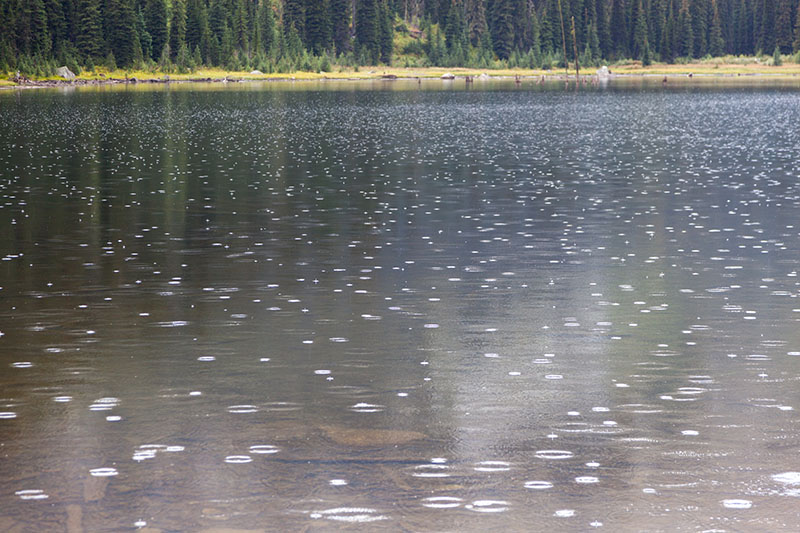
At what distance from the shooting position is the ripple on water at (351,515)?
9883mm

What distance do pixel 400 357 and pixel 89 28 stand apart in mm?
184951

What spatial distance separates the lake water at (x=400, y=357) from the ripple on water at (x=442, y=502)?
0.03 meters

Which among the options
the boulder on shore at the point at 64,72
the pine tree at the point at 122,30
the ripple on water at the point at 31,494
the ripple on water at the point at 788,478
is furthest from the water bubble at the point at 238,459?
the pine tree at the point at 122,30

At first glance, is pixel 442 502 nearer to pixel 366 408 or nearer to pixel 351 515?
pixel 351 515

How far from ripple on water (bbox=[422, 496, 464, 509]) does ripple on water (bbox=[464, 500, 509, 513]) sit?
112mm

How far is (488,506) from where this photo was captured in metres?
10.2

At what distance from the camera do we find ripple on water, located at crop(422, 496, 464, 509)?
1016 cm

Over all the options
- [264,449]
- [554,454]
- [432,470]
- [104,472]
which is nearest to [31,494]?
[104,472]

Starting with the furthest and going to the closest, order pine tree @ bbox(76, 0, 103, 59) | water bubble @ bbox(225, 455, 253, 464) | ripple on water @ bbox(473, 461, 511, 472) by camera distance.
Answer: pine tree @ bbox(76, 0, 103, 59)
water bubble @ bbox(225, 455, 253, 464)
ripple on water @ bbox(473, 461, 511, 472)

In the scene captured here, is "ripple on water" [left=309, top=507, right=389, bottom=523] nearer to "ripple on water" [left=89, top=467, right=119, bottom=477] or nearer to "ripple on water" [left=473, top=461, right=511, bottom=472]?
"ripple on water" [left=473, top=461, right=511, bottom=472]

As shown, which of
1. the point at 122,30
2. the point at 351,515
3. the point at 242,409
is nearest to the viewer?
the point at 351,515

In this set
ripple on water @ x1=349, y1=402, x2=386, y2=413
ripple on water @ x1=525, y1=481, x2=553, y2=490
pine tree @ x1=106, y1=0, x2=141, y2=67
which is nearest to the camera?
ripple on water @ x1=525, y1=481, x2=553, y2=490

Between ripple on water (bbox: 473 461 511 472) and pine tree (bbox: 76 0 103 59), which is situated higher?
pine tree (bbox: 76 0 103 59)

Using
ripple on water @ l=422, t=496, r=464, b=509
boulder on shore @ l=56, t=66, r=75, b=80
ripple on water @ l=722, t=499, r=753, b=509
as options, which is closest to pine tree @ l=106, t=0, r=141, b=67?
boulder on shore @ l=56, t=66, r=75, b=80
